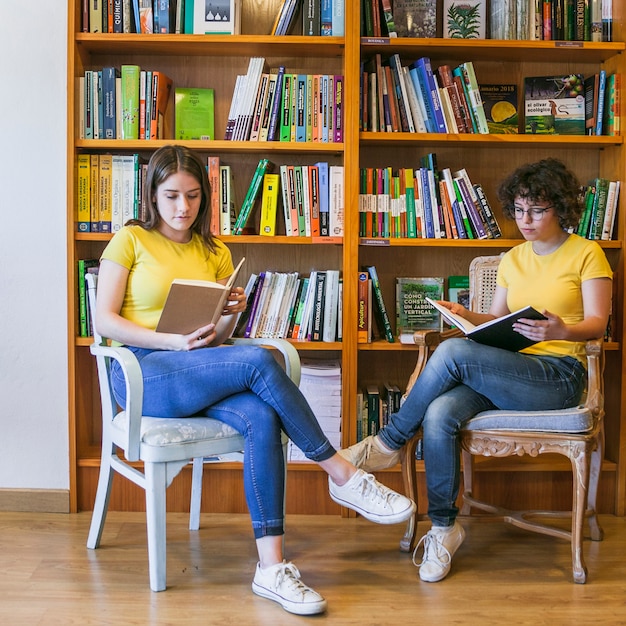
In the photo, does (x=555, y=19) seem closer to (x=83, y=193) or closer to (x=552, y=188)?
(x=552, y=188)

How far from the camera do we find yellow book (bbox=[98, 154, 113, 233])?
2.87m

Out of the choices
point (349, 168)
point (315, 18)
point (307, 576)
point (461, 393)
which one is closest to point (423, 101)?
point (349, 168)

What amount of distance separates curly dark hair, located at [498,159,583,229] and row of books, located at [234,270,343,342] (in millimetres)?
733

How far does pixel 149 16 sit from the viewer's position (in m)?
2.85

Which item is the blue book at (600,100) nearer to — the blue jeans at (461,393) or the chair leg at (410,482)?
the blue jeans at (461,393)

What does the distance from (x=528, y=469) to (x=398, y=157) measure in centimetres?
122

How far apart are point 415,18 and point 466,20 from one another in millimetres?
182

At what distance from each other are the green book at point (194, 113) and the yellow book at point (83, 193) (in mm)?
345

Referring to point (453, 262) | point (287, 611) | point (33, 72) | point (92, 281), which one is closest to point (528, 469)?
point (453, 262)

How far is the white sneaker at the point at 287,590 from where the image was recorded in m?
2.05

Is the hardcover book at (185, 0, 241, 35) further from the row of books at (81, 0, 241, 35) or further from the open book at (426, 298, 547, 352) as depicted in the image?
the open book at (426, 298, 547, 352)

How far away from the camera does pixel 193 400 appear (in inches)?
86.8

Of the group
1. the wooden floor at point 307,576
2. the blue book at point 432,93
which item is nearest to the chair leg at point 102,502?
the wooden floor at point 307,576

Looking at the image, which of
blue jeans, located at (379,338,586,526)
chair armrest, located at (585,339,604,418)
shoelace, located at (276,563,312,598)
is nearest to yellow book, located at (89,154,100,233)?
blue jeans, located at (379,338,586,526)
